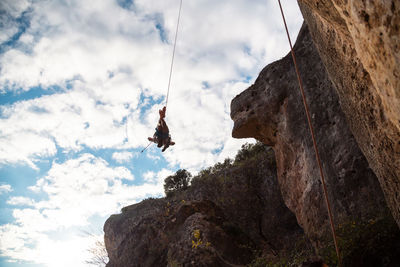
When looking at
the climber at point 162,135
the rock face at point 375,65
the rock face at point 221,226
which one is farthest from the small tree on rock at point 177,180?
the rock face at point 375,65

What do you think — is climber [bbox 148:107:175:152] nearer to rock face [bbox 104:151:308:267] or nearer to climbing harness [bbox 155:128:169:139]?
climbing harness [bbox 155:128:169:139]

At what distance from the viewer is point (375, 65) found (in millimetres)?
2475

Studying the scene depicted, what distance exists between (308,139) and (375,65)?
6.36m

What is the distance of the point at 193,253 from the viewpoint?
885 centimetres

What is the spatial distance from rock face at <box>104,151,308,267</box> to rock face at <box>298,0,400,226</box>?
21.5 feet

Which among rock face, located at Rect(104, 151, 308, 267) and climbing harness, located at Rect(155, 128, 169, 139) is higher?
climbing harness, located at Rect(155, 128, 169, 139)

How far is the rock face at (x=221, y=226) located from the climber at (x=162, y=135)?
336 centimetres

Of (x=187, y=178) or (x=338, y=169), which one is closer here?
(x=338, y=169)

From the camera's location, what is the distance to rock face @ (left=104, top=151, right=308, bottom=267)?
9250 mm

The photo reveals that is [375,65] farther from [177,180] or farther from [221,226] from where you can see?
[177,180]

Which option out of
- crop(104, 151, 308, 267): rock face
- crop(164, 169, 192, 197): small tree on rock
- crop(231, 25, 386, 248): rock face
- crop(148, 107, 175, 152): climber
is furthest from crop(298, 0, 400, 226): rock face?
crop(164, 169, 192, 197): small tree on rock

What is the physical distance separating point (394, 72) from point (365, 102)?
2.05 metres

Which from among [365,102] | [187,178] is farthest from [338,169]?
[187,178]

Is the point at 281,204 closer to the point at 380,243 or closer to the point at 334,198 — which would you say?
the point at 334,198
